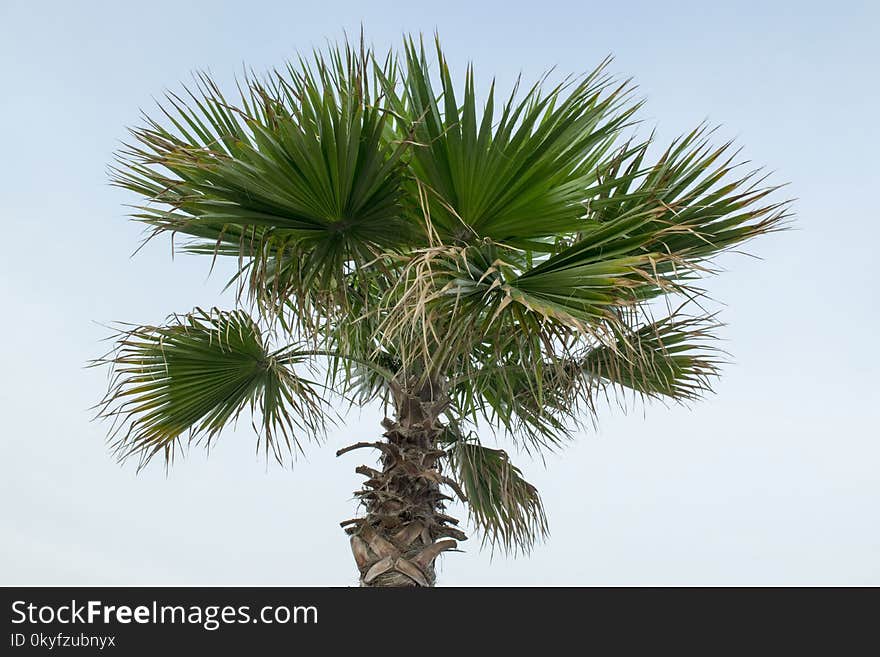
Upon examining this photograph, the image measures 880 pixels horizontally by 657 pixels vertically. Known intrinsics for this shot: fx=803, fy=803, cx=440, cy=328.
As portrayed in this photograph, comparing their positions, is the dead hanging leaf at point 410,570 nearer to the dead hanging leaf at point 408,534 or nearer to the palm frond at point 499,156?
the dead hanging leaf at point 408,534

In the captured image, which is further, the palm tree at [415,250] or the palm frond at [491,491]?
the palm frond at [491,491]

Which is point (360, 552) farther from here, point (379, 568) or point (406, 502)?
point (406, 502)

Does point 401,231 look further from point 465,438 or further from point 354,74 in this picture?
point 465,438

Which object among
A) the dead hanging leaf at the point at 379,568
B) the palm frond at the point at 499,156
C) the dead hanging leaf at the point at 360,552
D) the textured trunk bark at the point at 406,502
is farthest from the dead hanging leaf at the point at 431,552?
the palm frond at the point at 499,156

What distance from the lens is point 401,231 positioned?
320 centimetres

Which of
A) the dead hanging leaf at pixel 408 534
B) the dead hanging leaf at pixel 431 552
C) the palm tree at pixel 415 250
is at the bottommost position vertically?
the dead hanging leaf at pixel 431 552

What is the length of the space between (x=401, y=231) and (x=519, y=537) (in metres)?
1.92

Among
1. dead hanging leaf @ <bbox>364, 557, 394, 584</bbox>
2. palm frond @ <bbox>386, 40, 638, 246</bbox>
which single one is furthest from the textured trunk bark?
palm frond @ <bbox>386, 40, 638, 246</bbox>

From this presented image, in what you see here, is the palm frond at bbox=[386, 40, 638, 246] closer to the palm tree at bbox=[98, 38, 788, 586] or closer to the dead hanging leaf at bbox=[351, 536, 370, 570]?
the palm tree at bbox=[98, 38, 788, 586]

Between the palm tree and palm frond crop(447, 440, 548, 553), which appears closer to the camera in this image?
the palm tree

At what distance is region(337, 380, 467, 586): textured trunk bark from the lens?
345 centimetres

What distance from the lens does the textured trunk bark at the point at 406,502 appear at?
3.45 metres

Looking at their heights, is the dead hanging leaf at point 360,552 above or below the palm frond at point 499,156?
below
